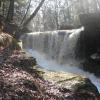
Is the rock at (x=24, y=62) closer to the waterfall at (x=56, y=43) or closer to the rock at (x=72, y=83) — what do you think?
A: the rock at (x=72, y=83)

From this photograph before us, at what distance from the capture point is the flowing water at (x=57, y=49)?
22.7 meters

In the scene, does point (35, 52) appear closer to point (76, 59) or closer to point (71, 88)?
point (76, 59)

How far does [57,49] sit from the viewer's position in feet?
88.6

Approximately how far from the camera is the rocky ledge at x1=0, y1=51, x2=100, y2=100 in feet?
27.2

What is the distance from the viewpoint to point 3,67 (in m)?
10.9

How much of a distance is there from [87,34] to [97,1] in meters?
23.5

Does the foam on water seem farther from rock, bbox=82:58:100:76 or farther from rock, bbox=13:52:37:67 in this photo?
rock, bbox=13:52:37:67

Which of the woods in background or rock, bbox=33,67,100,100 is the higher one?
the woods in background

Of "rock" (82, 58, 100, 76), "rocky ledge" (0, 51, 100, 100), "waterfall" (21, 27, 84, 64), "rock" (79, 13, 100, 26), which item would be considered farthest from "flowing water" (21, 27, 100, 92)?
"rocky ledge" (0, 51, 100, 100)

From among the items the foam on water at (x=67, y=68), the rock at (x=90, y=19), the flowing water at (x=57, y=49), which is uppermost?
the rock at (x=90, y=19)

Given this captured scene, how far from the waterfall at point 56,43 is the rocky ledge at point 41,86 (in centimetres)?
1232

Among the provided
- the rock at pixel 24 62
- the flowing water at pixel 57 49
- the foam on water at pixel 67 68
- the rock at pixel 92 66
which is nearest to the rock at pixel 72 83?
the rock at pixel 24 62

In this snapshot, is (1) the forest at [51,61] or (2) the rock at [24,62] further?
(2) the rock at [24,62]

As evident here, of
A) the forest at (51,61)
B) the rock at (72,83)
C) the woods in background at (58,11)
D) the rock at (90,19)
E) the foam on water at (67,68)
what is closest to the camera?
the forest at (51,61)
